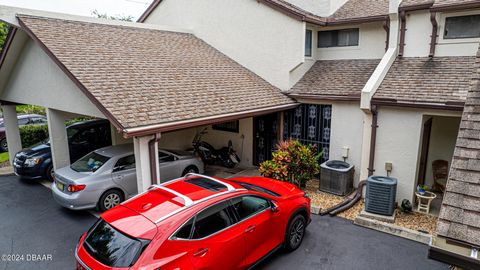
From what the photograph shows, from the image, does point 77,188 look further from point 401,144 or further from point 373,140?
→ point 401,144

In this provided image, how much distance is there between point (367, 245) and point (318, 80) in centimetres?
573

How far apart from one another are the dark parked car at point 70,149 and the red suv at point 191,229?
6608 millimetres

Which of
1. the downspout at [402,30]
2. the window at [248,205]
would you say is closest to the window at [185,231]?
the window at [248,205]

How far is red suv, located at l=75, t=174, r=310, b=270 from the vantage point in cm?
392

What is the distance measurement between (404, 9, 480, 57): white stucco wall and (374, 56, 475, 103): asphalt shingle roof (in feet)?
0.56

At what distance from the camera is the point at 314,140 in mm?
10234

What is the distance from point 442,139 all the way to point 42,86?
38.4 ft

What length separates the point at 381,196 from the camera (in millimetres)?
7305

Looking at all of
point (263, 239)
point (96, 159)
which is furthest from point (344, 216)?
point (96, 159)

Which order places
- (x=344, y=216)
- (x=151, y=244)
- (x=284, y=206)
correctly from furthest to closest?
(x=344, y=216) < (x=284, y=206) < (x=151, y=244)

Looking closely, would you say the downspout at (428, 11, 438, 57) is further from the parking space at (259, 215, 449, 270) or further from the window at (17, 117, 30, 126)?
the window at (17, 117, 30, 126)

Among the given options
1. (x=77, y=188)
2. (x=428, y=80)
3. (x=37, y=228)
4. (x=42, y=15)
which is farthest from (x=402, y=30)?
(x=37, y=228)

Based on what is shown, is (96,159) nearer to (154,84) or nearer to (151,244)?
(154,84)

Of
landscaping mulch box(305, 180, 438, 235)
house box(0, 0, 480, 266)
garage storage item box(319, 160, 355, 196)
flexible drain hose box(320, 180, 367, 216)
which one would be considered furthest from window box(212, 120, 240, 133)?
flexible drain hose box(320, 180, 367, 216)
